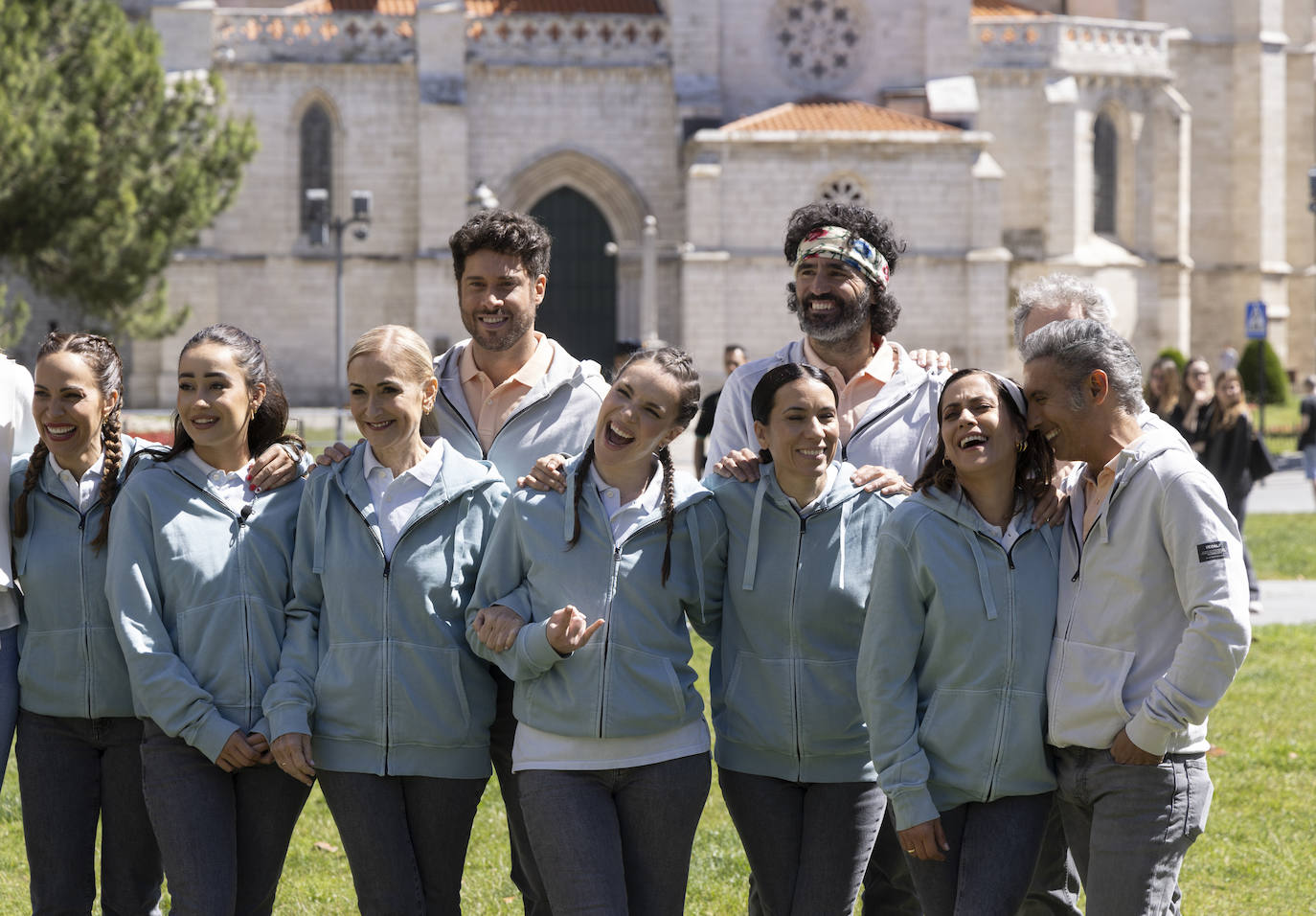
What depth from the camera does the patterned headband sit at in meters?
4.60

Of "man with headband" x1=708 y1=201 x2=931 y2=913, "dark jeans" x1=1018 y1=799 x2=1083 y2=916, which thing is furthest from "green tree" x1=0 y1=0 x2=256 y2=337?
"dark jeans" x1=1018 y1=799 x2=1083 y2=916

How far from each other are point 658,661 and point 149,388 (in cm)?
3085

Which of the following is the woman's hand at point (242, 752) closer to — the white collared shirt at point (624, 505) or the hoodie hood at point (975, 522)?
the white collared shirt at point (624, 505)

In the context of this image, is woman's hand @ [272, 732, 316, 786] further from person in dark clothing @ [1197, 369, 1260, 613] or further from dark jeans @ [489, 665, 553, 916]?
person in dark clothing @ [1197, 369, 1260, 613]

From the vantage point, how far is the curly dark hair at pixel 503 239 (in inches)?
183

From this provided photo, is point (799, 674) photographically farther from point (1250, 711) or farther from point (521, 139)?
point (521, 139)

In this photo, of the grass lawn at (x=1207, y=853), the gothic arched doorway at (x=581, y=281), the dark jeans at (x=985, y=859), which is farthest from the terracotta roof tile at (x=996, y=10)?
the dark jeans at (x=985, y=859)

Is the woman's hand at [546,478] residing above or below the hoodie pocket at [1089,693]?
above

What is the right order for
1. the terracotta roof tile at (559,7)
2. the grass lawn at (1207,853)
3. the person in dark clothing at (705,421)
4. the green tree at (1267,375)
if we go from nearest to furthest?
1. the grass lawn at (1207,853)
2. the person in dark clothing at (705,421)
3. the terracotta roof tile at (559,7)
4. the green tree at (1267,375)

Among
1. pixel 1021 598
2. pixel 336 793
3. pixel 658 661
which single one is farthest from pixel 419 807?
pixel 1021 598

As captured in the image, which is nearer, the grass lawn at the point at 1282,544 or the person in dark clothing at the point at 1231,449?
the person in dark clothing at the point at 1231,449

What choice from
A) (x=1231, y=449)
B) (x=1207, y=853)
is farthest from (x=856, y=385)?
(x=1231, y=449)

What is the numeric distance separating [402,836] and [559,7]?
3178 cm

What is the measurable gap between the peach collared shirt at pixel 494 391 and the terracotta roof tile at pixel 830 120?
27.1 metres
